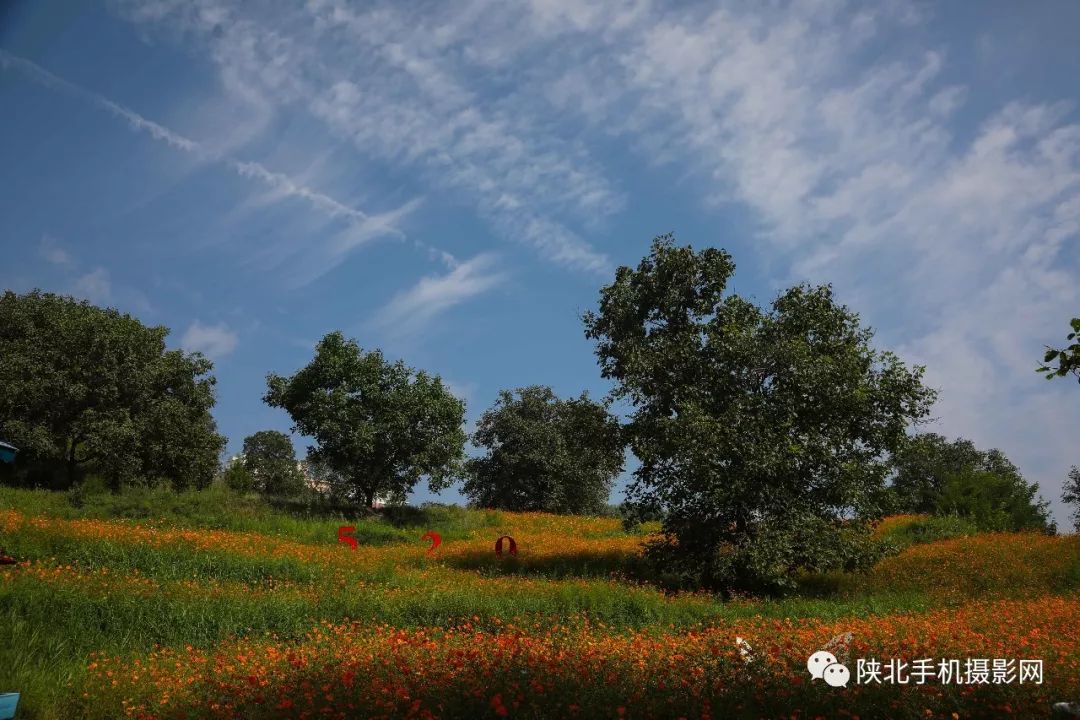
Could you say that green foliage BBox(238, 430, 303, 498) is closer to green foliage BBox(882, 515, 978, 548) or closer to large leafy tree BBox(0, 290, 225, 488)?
large leafy tree BBox(0, 290, 225, 488)

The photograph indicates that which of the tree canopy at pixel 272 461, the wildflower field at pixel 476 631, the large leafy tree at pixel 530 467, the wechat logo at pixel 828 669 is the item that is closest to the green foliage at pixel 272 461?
the tree canopy at pixel 272 461

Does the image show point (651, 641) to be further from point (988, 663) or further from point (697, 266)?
point (697, 266)

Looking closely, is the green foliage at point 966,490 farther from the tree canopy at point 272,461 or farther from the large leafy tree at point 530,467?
the tree canopy at point 272,461

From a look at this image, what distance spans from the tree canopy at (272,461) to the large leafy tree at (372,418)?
32.1m

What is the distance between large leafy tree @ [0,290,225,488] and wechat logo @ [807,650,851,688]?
39779 millimetres

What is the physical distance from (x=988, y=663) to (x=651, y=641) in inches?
202

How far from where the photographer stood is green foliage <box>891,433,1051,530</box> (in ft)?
109

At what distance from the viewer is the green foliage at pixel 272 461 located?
257ft

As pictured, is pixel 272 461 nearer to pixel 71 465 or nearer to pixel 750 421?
pixel 71 465

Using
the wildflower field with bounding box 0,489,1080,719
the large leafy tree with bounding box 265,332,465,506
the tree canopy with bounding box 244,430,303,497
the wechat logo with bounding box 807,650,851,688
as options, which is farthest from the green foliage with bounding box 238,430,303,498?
the wechat logo with bounding box 807,650,851,688

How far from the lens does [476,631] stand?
14469mm

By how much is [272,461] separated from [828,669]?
83.4m

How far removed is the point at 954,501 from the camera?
38.1 m

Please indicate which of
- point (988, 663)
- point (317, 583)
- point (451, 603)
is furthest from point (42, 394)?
point (988, 663)
